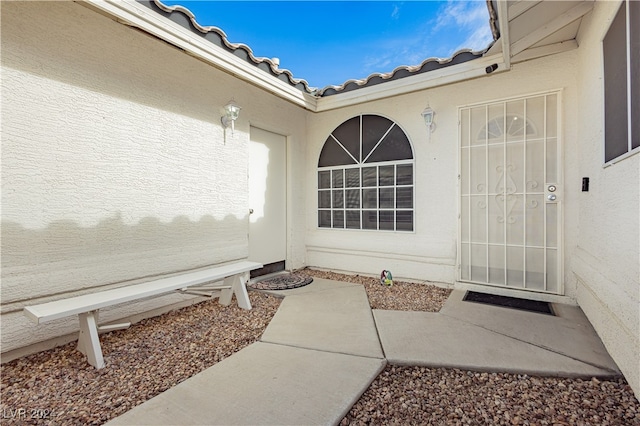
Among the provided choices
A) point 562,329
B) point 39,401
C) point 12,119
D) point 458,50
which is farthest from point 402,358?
point 458,50

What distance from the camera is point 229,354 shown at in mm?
2756

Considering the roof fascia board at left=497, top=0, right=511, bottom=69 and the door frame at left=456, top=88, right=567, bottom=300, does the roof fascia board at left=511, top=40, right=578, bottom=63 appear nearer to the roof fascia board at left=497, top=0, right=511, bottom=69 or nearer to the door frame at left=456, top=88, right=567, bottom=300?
the roof fascia board at left=497, top=0, right=511, bottom=69

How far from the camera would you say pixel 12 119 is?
2.73 meters

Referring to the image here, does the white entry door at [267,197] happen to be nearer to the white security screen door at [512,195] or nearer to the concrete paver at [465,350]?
the concrete paver at [465,350]

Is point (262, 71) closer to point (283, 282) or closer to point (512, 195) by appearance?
point (283, 282)

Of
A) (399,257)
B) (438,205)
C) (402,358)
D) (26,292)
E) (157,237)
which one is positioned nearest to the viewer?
(402,358)

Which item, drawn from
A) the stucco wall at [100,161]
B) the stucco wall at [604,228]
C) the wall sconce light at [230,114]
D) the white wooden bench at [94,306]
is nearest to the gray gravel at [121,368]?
the white wooden bench at [94,306]

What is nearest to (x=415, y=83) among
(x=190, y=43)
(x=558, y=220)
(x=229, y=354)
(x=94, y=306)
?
(x=558, y=220)

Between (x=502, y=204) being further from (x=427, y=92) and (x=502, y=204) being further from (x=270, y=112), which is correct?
(x=270, y=112)

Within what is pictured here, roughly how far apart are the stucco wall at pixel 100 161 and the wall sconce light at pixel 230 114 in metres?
0.12

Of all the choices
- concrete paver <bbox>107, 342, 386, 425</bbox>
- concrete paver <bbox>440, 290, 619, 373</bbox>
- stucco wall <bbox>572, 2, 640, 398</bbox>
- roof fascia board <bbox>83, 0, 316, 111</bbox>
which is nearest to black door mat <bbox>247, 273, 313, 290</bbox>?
concrete paver <bbox>107, 342, 386, 425</bbox>

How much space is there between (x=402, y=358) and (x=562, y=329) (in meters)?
2.00

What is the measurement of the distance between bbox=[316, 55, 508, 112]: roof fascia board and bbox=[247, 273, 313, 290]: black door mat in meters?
3.49

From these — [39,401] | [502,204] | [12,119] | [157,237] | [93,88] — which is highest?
→ [93,88]
